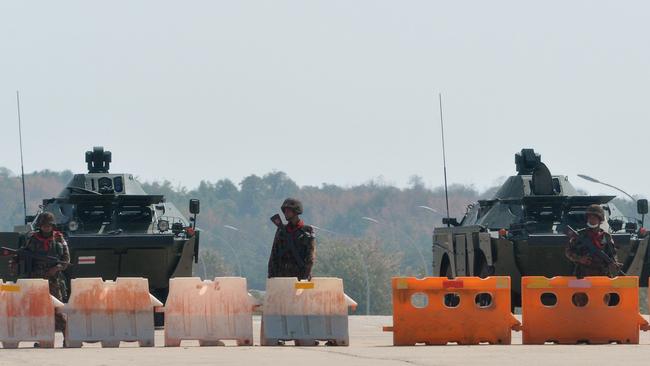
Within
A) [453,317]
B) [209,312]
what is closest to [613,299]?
[453,317]

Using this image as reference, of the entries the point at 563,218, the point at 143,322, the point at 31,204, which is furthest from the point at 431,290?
the point at 31,204

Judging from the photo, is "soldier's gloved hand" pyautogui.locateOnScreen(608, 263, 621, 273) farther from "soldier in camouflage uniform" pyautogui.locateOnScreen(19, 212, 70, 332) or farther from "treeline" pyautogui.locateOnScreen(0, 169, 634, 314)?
"treeline" pyautogui.locateOnScreen(0, 169, 634, 314)

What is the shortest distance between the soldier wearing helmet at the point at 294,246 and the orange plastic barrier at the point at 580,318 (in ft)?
7.74

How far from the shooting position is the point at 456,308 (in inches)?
819

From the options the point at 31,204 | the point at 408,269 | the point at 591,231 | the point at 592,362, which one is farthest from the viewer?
the point at 31,204

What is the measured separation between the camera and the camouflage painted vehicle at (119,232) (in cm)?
2964

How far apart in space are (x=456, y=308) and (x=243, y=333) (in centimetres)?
229

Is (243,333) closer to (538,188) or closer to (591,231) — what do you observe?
(591,231)

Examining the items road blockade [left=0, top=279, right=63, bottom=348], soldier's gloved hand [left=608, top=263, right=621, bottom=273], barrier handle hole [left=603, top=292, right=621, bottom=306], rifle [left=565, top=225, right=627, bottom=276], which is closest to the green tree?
soldier's gloved hand [left=608, top=263, right=621, bottom=273]

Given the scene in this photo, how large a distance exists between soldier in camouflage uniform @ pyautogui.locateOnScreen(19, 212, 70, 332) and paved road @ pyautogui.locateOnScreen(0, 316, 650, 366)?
2618 mm

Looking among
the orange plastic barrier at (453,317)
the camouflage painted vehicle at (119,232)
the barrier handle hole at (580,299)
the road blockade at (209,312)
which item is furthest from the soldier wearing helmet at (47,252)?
the camouflage painted vehicle at (119,232)

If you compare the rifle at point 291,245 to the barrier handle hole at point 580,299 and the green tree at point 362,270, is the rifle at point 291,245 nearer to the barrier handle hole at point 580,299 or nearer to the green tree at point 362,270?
the barrier handle hole at point 580,299

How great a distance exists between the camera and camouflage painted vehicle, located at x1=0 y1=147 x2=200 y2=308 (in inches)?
1167

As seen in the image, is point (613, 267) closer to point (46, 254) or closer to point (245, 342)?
point (245, 342)
